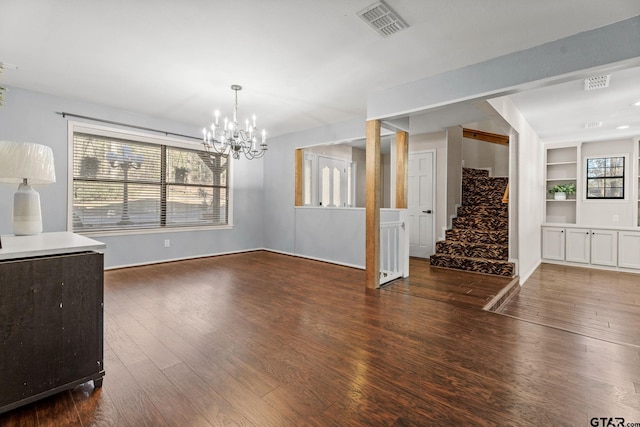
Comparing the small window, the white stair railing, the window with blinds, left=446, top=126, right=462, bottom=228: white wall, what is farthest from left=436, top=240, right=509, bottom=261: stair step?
the window with blinds

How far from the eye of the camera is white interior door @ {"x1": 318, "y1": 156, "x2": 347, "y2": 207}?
736 cm

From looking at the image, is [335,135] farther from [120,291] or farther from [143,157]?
[120,291]

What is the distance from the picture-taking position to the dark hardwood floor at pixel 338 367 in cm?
154

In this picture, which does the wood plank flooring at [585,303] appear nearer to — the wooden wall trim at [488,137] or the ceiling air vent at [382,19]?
the ceiling air vent at [382,19]

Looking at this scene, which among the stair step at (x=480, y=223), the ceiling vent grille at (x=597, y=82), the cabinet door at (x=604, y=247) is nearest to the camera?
the ceiling vent grille at (x=597, y=82)

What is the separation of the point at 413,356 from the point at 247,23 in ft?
9.35

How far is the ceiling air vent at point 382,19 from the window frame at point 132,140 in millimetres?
4296

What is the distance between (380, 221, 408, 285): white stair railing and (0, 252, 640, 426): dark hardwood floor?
913 mm

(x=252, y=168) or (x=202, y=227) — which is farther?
(x=252, y=168)

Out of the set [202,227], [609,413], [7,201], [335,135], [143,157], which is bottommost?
[609,413]

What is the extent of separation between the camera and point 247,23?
7.82 feet

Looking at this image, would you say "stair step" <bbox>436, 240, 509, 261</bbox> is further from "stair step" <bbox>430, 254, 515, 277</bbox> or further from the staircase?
"stair step" <bbox>430, 254, 515, 277</bbox>

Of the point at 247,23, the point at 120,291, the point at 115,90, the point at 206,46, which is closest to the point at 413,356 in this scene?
the point at 247,23

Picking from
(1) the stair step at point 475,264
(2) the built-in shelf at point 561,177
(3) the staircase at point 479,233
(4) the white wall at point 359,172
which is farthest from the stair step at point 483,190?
(4) the white wall at point 359,172
